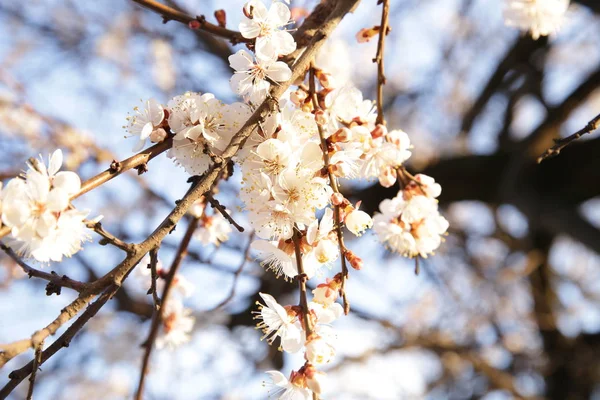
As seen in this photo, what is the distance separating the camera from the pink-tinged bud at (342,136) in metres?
0.95

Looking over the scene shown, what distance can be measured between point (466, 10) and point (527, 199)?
8.63 feet

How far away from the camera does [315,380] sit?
2.78 ft

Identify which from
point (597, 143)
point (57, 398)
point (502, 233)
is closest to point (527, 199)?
point (597, 143)

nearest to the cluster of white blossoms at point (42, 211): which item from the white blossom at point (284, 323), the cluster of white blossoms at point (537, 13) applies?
the white blossom at point (284, 323)

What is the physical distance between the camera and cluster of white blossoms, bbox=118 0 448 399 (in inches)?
34.9

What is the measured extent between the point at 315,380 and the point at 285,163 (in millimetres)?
386

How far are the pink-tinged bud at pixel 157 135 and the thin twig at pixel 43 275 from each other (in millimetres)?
302

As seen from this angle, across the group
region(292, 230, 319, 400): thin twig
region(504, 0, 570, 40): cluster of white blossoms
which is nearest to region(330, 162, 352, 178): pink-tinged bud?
region(292, 230, 319, 400): thin twig

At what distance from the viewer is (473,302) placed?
4.77m

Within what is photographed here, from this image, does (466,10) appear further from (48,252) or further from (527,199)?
(48,252)

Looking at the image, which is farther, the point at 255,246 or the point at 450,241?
the point at 450,241

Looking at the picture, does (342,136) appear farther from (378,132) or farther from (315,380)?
(315,380)

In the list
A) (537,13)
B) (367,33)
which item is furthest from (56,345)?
(537,13)

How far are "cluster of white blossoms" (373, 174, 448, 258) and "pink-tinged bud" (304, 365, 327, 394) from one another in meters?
0.46
